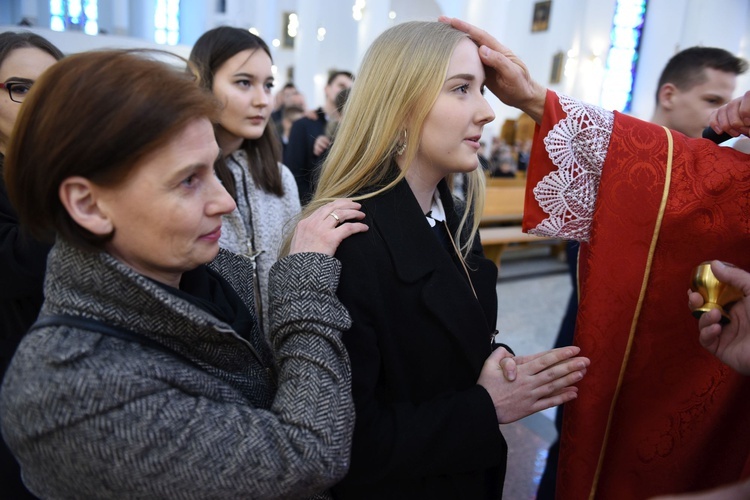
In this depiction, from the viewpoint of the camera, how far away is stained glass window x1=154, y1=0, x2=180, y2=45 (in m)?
19.1

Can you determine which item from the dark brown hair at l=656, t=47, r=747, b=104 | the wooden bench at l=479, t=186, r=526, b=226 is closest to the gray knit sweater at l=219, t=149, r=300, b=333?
the dark brown hair at l=656, t=47, r=747, b=104

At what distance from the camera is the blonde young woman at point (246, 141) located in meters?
2.05

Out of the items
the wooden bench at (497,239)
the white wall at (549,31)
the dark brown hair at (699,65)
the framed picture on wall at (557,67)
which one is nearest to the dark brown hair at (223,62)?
the dark brown hair at (699,65)

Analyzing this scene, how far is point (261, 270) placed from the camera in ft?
6.70

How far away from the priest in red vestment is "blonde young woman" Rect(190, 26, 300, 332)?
106 centimetres

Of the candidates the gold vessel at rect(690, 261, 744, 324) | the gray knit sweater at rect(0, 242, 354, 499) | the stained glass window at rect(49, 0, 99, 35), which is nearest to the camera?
the gray knit sweater at rect(0, 242, 354, 499)

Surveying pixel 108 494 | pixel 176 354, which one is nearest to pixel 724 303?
pixel 176 354

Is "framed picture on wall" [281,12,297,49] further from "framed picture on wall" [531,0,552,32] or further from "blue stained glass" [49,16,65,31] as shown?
"framed picture on wall" [531,0,552,32]

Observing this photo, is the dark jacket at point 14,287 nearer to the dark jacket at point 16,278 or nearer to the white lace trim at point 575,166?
the dark jacket at point 16,278

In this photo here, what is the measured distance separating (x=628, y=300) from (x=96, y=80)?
4.01ft

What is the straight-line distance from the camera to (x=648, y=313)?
1.29m

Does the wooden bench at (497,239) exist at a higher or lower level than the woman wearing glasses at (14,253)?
lower

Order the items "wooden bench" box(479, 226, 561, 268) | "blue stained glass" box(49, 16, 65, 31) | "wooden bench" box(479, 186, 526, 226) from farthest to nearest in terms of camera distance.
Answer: "blue stained glass" box(49, 16, 65, 31)
"wooden bench" box(479, 186, 526, 226)
"wooden bench" box(479, 226, 561, 268)

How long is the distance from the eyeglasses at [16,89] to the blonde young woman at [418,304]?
1038mm
